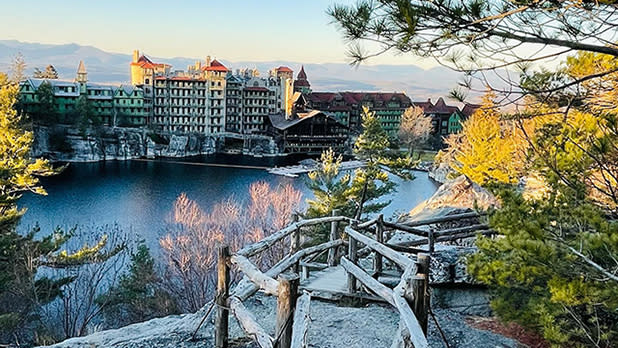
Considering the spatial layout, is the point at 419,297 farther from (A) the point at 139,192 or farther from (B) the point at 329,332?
(A) the point at 139,192

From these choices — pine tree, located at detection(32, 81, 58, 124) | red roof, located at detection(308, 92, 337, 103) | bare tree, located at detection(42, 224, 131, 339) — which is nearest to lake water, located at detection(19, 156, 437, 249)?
bare tree, located at detection(42, 224, 131, 339)

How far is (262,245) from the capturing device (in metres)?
5.07

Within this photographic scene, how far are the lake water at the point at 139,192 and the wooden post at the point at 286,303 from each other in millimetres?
18658

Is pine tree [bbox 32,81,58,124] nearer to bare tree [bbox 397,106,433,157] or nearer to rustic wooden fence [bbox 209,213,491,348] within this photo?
bare tree [bbox 397,106,433,157]

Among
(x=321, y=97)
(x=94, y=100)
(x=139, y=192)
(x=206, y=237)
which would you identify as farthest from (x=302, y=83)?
(x=206, y=237)

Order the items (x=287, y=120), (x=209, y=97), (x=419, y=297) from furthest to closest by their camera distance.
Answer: (x=209, y=97), (x=287, y=120), (x=419, y=297)

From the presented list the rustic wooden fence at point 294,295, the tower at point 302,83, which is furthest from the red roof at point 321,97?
the rustic wooden fence at point 294,295

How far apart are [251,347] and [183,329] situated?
1144 mm

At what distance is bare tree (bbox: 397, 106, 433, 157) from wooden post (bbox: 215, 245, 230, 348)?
47.2 meters

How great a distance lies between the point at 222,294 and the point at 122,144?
46846 mm

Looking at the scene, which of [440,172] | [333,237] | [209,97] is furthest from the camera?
[209,97]

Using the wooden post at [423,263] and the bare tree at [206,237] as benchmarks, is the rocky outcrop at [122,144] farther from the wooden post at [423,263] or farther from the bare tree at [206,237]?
the wooden post at [423,263]

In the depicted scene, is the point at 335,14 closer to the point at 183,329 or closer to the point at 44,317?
the point at 183,329

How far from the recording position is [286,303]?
10.5 ft
